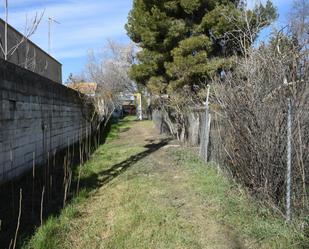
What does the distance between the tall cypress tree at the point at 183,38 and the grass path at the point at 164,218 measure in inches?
338

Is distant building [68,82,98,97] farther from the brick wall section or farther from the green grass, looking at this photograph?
the green grass

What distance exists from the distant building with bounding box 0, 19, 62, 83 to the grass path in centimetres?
715

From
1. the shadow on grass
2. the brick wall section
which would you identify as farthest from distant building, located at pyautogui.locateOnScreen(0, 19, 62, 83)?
the shadow on grass

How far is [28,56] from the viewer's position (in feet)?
56.2

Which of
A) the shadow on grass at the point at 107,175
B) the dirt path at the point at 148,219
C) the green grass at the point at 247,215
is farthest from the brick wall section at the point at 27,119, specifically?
the green grass at the point at 247,215

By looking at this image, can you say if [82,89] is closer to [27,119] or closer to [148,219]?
[27,119]

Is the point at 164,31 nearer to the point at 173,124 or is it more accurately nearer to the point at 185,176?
the point at 173,124

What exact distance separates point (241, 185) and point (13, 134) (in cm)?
427

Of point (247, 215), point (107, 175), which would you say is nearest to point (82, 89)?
point (107, 175)

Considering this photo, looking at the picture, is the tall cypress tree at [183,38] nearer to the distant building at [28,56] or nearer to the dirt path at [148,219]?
the distant building at [28,56]

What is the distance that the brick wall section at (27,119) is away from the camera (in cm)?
777

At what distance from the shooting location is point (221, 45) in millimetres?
18547

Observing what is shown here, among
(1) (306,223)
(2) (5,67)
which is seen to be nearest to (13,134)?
(2) (5,67)

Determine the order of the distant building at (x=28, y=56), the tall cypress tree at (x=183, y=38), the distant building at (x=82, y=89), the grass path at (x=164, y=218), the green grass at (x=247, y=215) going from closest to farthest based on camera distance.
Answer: the green grass at (x=247, y=215)
the grass path at (x=164, y=218)
the distant building at (x=28, y=56)
the tall cypress tree at (x=183, y=38)
the distant building at (x=82, y=89)
